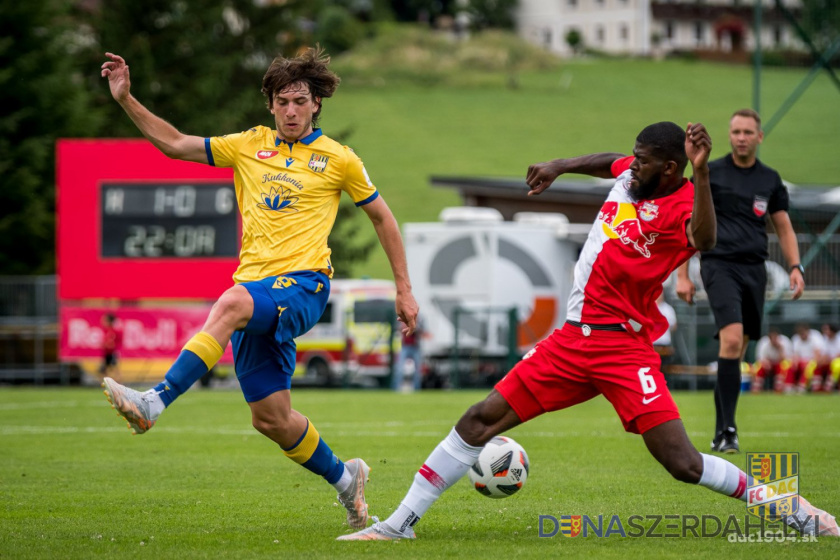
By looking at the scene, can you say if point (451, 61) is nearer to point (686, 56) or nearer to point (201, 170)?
point (686, 56)

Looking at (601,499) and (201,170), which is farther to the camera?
(201,170)

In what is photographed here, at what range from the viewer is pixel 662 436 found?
18.3 feet

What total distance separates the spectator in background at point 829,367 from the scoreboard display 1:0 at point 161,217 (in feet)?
38.0

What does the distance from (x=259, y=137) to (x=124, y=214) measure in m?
18.5

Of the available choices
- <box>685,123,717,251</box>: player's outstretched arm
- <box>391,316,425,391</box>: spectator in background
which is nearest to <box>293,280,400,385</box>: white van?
<box>391,316,425,391</box>: spectator in background

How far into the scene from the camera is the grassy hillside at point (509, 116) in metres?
65.2

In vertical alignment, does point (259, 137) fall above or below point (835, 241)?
above

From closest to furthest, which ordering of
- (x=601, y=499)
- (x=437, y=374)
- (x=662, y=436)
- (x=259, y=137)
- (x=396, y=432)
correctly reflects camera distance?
1. (x=662, y=436)
2. (x=259, y=137)
3. (x=601, y=499)
4. (x=396, y=432)
5. (x=437, y=374)

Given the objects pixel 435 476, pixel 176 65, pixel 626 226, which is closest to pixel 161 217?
pixel 176 65

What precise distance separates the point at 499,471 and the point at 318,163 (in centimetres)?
199

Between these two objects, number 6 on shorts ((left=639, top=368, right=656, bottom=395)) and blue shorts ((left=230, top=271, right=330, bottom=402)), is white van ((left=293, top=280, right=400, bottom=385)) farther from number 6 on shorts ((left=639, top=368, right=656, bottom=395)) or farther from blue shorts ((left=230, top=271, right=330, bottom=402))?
number 6 on shorts ((left=639, top=368, right=656, bottom=395))

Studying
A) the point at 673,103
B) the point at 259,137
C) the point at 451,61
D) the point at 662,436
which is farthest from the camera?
the point at 451,61

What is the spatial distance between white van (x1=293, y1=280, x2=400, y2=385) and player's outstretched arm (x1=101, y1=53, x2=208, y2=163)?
1904 cm

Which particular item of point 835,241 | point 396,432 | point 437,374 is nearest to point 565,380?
point 396,432
